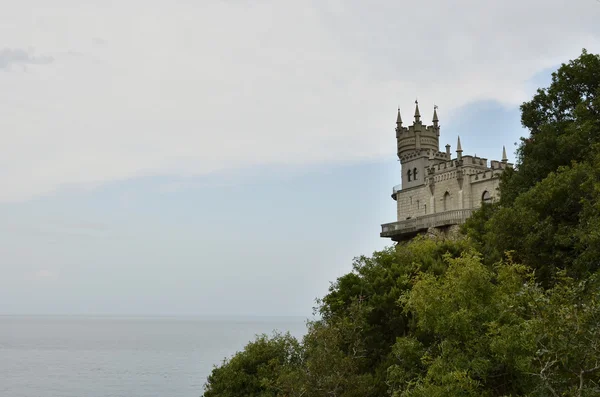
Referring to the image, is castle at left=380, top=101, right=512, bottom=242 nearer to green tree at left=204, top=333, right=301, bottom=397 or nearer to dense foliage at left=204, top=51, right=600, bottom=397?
dense foliage at left=204, top=51, right=600, bottom=397

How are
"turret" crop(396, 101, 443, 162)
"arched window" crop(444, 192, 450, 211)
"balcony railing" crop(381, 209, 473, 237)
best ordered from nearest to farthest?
"balcony railing" crop(381, 209, 473, 237)
"arched window" crop(444, 192, 450, 211)
"turret" crop(396, 101, 443, 162)

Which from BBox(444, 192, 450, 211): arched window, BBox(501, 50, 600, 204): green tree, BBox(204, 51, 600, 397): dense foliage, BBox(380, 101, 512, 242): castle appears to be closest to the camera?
BBox(204, 51, 600, 397): dense foliage

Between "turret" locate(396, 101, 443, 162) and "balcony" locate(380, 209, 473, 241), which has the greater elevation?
"turret" locate(396, 101, 443, 162)

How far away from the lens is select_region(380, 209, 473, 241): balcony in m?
44.7

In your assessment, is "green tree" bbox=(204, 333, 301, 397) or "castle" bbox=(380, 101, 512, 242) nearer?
"green tree" bbox=(204, 333, 301, 397)

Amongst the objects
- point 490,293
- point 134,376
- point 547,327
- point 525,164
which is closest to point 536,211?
point 525,164

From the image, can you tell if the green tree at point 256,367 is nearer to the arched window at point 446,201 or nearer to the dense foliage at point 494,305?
the dense foliage at point 494,305

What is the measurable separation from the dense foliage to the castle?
13837 mm

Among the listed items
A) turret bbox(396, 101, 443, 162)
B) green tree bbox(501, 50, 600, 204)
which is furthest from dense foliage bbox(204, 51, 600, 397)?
turret bbox(396, 101, 443, 162)

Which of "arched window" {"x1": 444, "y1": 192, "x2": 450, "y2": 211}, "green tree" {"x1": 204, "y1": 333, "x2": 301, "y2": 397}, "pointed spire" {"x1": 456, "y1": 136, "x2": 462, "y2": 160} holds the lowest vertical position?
"green tree" {"x1": 204, "y1": 333, "x2": 301, "y2": 397}

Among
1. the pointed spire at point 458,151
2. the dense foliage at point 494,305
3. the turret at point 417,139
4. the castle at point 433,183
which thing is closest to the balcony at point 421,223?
the castle at point 433,183

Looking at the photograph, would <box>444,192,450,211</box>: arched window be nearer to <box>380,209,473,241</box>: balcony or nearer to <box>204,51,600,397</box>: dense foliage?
<box>380,209,473,241</box>: balcony

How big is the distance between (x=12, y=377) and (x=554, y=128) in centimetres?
6887

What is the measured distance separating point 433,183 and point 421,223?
723 centimetres
